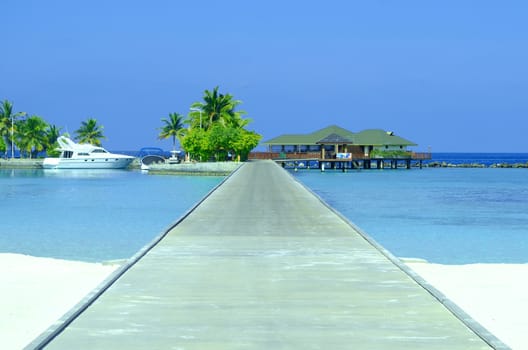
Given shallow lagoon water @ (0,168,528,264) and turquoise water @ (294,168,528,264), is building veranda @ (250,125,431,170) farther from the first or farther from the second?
turquoise water @ (294,168,528,264)

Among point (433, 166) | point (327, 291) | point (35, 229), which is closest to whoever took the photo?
point (327, 291)

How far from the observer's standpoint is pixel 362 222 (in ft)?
108

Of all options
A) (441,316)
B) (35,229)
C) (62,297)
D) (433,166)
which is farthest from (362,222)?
(433,166)

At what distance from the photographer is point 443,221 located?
33.7m

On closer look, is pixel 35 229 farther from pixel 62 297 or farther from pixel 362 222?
pixel 62 297

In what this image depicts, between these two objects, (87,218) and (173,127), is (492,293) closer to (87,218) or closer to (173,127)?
(87,218)

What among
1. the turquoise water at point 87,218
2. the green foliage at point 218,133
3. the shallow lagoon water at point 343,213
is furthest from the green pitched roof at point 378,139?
the turquoise water at point 87,218

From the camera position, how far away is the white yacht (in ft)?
329

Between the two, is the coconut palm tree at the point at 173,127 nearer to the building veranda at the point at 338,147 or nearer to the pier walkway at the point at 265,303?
the building veranda at the point at 338,147

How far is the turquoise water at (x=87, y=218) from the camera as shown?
24.3m

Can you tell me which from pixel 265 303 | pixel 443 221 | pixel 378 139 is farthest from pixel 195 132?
pixel 265 303

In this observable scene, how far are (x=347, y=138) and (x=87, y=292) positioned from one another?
8604cm

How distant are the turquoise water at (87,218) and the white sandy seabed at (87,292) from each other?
9.52 feet

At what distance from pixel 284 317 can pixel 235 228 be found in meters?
9.26
